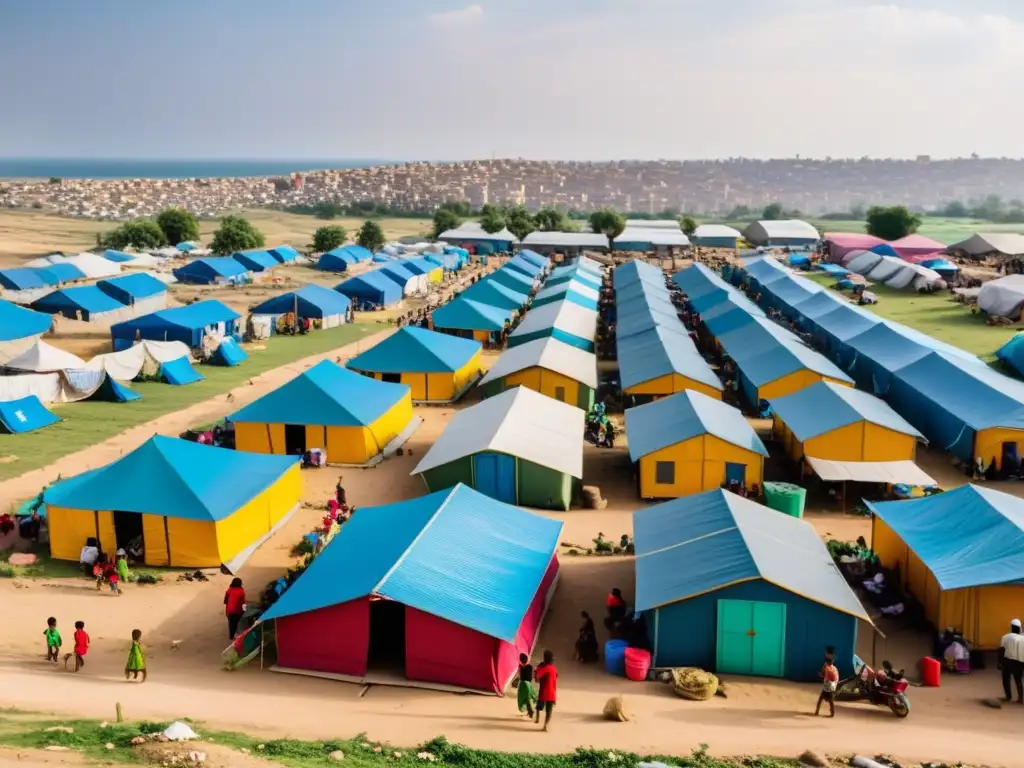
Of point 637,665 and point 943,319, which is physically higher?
point 943,319

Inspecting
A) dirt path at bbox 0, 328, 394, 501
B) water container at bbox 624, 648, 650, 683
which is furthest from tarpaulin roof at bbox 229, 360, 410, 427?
water container at bbox 624, 648, 650, 683

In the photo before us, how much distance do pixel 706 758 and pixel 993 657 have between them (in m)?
5.82

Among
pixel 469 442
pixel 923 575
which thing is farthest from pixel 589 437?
pixel 923 575

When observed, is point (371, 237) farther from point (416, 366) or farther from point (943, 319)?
point (416, 366)

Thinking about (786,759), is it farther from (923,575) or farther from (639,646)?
(923,575)

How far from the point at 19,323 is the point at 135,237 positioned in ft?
146

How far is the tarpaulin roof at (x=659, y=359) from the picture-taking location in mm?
27688

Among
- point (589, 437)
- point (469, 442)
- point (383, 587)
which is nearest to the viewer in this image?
point (383, 587)

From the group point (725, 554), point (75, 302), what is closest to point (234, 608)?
point (725, 554)

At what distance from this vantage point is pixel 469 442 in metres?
21.4

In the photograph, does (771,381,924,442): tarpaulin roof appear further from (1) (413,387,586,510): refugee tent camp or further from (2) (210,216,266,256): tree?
(2) (210,216,266,256): tree

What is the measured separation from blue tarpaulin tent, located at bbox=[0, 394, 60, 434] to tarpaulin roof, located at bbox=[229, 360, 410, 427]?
670 centimetres

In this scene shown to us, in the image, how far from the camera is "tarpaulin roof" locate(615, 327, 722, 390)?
90.8 feet

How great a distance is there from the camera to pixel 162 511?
17109 mm
